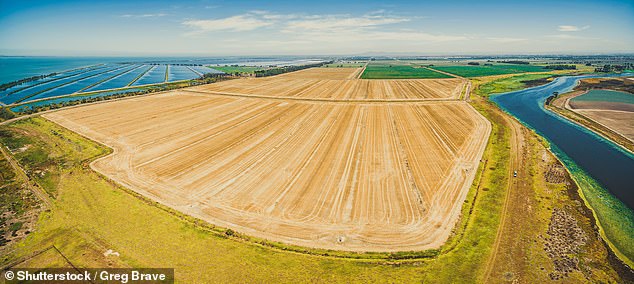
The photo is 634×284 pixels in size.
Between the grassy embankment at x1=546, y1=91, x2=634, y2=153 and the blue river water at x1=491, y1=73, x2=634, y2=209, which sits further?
the grassy embankment at x1=546, y1=91, x2=634, y2=153

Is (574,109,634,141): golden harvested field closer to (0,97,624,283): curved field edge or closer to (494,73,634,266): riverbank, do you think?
(494,73,634,266): riverbank

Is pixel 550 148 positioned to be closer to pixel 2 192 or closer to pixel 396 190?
pixel 396 190

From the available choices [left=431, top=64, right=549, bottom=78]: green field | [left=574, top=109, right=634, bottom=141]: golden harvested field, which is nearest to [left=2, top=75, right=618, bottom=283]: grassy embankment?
[left=574, top=109, right=634, bottom=141]: golden harvested field

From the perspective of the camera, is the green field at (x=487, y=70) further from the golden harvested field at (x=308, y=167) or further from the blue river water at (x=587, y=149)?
the golden harvested field at (x=308, y=167)

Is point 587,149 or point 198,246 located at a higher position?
point 587,149

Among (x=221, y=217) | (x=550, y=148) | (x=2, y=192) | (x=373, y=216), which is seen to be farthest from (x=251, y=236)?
(x=550, y=148)

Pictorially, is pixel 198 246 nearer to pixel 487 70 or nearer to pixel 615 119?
pixel 615 119
